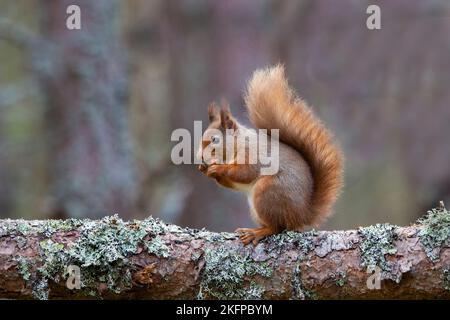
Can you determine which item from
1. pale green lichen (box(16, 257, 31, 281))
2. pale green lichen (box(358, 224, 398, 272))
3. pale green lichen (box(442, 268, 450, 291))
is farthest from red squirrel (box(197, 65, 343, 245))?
pale green lichen (box(16, 257, 31, 281))

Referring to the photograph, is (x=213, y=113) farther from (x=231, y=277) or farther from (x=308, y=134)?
(x=231, y=277)

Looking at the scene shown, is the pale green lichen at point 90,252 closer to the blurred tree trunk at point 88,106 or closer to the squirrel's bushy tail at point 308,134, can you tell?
the squirrel's bushy tail at point 308,134

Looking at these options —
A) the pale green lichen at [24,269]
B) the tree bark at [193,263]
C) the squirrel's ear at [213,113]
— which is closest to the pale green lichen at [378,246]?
the tree bark at [193,263]

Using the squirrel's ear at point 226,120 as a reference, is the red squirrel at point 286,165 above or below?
below

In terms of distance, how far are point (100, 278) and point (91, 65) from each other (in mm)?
2779

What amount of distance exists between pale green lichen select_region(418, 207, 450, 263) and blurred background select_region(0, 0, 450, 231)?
2762 mm

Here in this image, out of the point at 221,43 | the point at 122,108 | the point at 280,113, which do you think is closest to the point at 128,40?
the point at 221,43

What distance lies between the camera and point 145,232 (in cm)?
236

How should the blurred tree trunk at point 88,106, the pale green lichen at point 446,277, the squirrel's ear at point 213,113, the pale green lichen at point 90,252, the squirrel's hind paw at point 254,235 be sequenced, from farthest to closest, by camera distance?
the blurred tree trunk at point 88,106 < the squirrel's ear at point 213,113 < the squirrel's hind paw at point 254,235 < the pale green lichen at point 90,252 < the pale green lichen at point 446,277

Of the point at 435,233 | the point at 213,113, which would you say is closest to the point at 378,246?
the point at 435,233

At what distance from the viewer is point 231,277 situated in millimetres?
2314

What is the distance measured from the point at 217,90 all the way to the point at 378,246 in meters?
3.69

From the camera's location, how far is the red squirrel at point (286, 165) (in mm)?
2465

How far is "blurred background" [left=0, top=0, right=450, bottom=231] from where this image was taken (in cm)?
482
